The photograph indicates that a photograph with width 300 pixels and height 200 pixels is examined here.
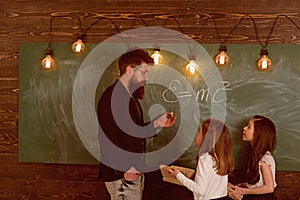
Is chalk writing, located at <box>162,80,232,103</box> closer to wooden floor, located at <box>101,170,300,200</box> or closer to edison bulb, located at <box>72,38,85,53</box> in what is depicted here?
wooden floor, located at <box>101,170,300,200</box>

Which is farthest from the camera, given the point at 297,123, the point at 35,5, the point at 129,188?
the point at 35,5

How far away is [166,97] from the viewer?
3730mm

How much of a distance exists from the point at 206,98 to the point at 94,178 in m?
1.04

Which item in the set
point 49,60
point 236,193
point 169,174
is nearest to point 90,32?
point 49,60

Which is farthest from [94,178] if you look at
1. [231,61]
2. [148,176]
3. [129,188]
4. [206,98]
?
[231,61]

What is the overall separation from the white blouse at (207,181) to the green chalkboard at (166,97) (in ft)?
1.95

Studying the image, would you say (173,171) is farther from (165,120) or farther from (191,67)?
(191,67)

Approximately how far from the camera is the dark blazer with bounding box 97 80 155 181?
10.3 feet

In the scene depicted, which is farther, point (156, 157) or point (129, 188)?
point (156, 157)

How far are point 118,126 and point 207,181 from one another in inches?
25.5

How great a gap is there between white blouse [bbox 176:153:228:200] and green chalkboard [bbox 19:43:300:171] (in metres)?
0.59

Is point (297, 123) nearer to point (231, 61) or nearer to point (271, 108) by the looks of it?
point (271, 108)

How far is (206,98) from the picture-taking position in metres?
3.70

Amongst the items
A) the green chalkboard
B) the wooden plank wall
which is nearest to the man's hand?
the green chalkboard
